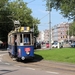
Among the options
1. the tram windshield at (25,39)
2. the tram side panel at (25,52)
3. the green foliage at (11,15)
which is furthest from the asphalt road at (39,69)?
the green foliage at (11,15)

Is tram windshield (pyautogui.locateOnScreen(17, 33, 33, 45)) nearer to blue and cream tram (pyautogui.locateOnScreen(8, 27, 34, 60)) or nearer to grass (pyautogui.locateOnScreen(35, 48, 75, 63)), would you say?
blue and cream tram (pyautogui.locateOnScreen(8, 27, 34, 60))

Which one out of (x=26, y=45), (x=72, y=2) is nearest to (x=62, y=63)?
(x=26, y=45)

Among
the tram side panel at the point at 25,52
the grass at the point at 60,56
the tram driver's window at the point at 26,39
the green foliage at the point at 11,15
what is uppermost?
the green foliage at the point at 11,15

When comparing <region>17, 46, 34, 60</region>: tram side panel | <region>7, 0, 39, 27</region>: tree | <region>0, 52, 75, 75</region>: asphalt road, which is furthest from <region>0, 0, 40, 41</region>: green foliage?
<region>0, 52, 75, 75</region>: asphalt road

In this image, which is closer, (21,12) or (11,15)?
(11,15)

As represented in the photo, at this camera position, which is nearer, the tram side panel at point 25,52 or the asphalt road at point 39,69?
the asphalt road at point 39,69

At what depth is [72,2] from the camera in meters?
30.5

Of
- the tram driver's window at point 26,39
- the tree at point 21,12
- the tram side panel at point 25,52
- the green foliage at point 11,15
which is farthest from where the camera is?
the tree at point 21,12

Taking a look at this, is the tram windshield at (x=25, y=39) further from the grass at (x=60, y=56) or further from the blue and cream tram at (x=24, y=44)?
the grass at (x=60, y=56)

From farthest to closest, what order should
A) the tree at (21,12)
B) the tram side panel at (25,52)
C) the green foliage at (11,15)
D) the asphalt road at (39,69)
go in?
1. the tree at (21,12)
2. the green foliage at (11,15)
3. the tram side panel at (25,52)
4. the asphalt road at (39,69)

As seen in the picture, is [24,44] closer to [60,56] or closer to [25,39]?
[25,39]

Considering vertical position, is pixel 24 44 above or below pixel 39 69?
above

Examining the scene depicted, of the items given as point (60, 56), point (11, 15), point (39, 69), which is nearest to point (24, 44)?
point (60, 56)

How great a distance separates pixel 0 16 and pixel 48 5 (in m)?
22.0
